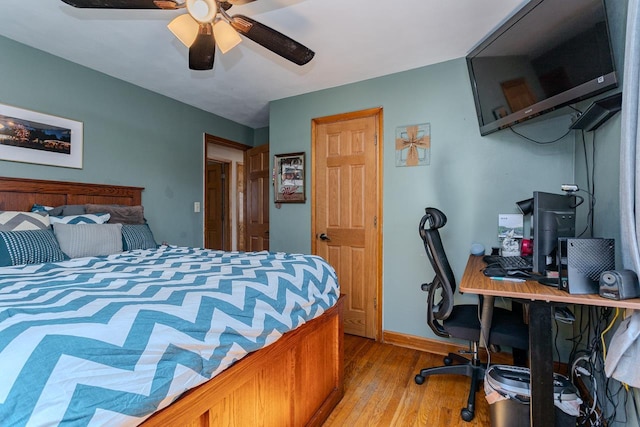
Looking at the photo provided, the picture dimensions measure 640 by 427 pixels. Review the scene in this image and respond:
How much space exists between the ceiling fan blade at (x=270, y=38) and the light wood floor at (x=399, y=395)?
7.30ft

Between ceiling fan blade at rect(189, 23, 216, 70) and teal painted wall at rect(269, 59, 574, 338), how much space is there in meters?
1.44

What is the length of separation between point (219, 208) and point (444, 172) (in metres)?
4.03

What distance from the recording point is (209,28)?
171 centimetres

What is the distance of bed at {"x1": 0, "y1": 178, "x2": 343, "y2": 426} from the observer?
64cm

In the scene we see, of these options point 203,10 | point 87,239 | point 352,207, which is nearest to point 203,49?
point 203,10

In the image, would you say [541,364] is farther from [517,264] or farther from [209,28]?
[209,28]

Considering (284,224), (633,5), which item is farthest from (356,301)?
(633,5)

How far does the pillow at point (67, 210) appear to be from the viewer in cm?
227

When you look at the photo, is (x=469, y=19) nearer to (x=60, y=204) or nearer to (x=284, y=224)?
(x=284, y=224)

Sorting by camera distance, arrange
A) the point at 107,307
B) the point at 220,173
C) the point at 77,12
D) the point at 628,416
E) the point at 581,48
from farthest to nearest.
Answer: the point at 220,173 → the point at 77,12 → the point at 581,48 → the point at 628,416 → the point at 107,307

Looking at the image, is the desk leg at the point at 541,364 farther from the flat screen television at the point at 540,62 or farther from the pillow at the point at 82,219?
the pillow at the point at 82,219

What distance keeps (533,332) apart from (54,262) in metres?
2.58

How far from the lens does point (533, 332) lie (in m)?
1.21

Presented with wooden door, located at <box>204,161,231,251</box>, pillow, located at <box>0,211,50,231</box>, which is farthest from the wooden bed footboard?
wooden door, located at <box>204,161,231,251</box>
